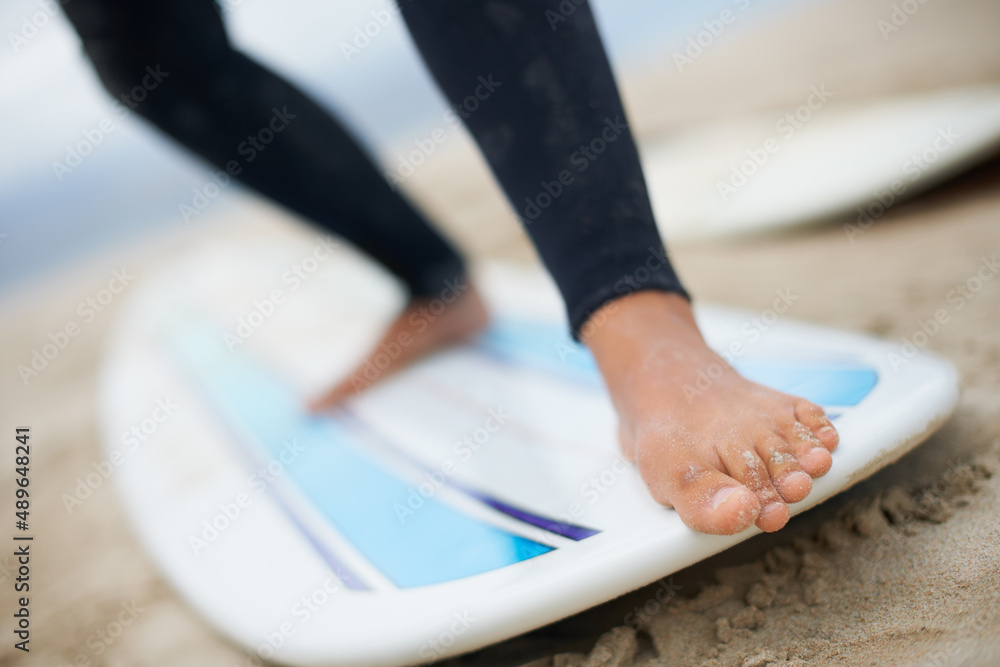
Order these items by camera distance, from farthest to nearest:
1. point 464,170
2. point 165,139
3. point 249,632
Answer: point 464,170
point 165,139
point 249,632

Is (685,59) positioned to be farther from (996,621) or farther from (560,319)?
(996,621)

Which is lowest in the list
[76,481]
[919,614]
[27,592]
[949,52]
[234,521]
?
[76,481]

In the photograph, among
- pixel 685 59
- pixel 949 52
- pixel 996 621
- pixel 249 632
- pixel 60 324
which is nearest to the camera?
pixel 996 621

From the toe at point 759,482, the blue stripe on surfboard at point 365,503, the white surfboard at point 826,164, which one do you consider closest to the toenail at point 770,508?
the toe at point 759,482

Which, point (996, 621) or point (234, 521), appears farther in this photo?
point (234, 521)

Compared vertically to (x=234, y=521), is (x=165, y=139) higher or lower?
higher

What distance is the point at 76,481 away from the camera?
1618mm

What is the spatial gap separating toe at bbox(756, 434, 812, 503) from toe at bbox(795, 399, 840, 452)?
0.14ft

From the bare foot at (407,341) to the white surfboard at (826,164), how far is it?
917mm

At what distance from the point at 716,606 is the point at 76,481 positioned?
5.30 feet

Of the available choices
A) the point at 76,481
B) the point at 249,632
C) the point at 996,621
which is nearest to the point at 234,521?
the point at 249,632

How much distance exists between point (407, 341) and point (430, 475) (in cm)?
44

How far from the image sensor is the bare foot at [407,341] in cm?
132

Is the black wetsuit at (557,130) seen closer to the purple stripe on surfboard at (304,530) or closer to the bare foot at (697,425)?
the bare foot at (697,425)
